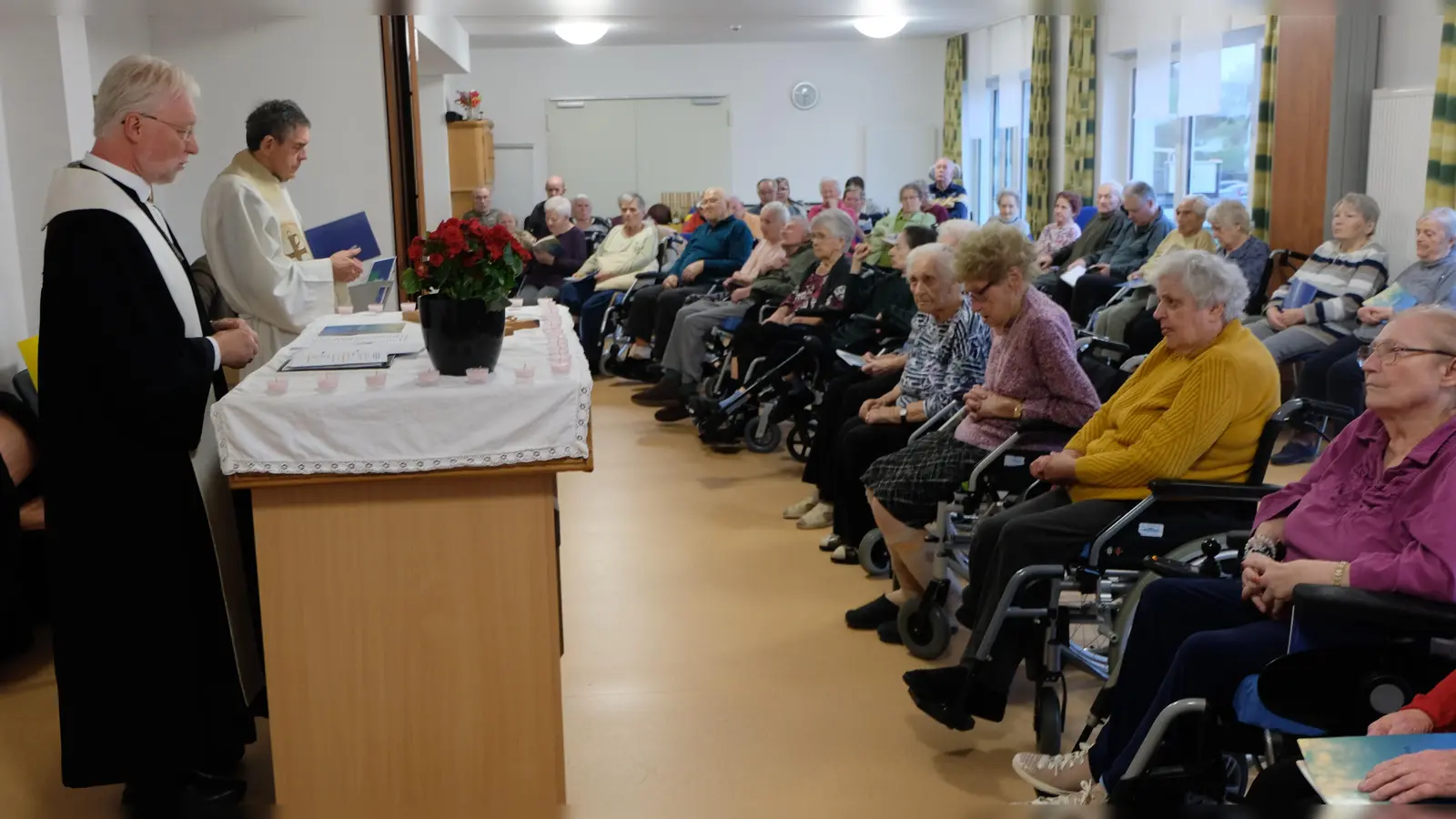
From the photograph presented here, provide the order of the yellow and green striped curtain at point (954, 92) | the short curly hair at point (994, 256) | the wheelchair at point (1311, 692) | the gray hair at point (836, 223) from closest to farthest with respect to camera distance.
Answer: the wheelchair at point (1311, 692), the short curly hair at point (994, 256), the gray hair at point (836, 223), the yellow and green striped curtain at point (954, 92)

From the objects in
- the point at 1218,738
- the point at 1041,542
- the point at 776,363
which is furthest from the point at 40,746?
the point at 776,363

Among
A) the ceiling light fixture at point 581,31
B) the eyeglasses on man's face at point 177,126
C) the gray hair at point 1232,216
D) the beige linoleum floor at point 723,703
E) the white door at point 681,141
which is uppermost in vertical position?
the ceiling light fixture at point 581,31

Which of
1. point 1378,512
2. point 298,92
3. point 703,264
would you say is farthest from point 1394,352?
point 703,264

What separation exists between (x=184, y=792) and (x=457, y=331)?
1004mm

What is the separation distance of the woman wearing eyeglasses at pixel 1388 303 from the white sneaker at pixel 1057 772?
11.0 ft

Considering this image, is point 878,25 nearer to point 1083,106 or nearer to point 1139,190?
point 1083,106

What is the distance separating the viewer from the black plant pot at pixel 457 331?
222 cm

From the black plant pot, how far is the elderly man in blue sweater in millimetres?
5171

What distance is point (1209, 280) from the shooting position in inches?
107

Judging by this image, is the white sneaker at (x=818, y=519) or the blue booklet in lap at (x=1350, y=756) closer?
the blue booklet in lap at (x=1350, y=756)

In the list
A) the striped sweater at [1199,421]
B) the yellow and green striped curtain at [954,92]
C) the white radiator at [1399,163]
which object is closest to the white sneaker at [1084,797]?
the striped sweater at [1199,421]

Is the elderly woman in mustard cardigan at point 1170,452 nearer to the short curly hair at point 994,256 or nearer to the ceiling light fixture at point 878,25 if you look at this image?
the short curly hair at point 994,256

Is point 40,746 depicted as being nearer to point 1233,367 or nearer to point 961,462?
point 961,462

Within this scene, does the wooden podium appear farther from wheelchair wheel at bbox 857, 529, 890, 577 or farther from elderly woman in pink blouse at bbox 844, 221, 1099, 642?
wheelchair wheel at bbox 857, 529, 890, 577
